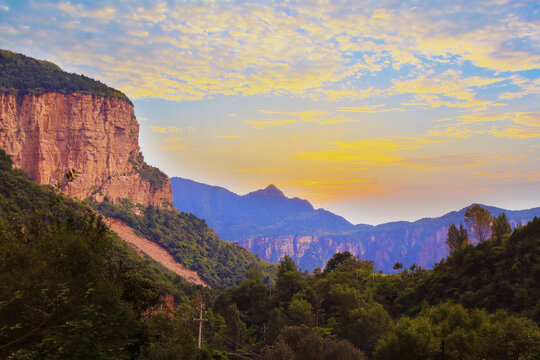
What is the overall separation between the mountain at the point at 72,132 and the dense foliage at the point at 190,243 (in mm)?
7393

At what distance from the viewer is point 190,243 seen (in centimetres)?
17038

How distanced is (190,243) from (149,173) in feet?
124

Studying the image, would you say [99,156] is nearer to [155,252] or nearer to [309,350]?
[155,252]

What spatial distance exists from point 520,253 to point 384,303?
2589cm

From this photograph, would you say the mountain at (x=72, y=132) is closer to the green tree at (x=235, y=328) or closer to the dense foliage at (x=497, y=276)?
the green tree at (x=235, y=328)

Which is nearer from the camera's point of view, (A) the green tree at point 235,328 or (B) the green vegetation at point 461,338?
(B) the green vegetation at point 461,338

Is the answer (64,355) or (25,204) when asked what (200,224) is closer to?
(25,204)

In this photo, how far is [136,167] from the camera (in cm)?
17600

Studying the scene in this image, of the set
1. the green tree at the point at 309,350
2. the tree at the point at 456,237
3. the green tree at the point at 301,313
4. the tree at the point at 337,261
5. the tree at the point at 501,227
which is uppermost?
the tree at the point at 501,227

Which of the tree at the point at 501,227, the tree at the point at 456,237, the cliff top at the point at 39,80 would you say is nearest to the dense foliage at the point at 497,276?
the tree at the point at 501,227

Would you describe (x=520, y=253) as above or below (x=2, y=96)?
below

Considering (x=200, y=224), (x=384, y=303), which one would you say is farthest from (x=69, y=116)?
(x=384, y=303)

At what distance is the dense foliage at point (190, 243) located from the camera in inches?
6019

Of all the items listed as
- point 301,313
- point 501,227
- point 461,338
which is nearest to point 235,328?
point 301,313
